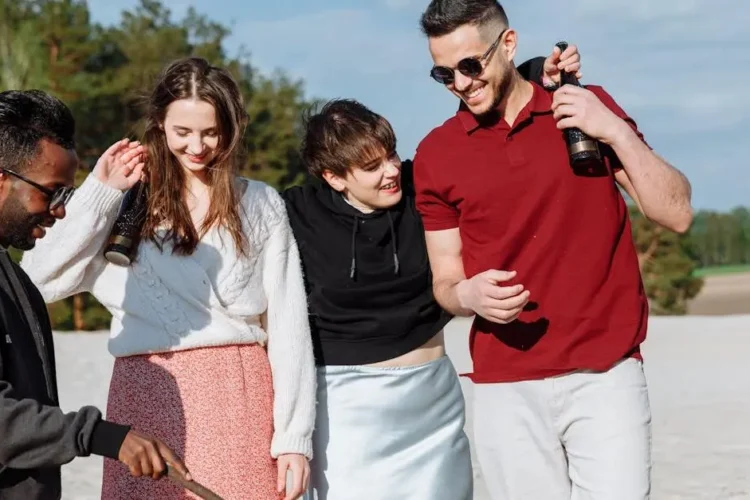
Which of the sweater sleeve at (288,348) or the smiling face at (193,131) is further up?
the smiling face at (193,131)

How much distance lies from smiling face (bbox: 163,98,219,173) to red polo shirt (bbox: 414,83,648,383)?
0.81 m

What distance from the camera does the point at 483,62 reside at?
12.6 feet

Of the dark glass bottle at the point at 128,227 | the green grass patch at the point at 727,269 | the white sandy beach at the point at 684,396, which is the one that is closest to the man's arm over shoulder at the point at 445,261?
the dark glass bottle at the point at 128,227

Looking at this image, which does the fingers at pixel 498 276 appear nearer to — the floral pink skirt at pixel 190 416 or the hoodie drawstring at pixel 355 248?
the hoodie drawstring at pixel 355 248

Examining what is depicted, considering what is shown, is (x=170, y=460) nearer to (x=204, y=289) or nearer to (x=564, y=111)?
(x=204, y=289)

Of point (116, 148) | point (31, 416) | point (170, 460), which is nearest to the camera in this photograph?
point (31, 416)

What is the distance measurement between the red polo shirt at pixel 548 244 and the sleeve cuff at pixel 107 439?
133 centimetres

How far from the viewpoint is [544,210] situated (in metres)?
3.75

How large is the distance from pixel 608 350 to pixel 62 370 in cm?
1446

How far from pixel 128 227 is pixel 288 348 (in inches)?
26.2

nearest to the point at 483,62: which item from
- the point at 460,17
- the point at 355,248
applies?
the point at 460,17

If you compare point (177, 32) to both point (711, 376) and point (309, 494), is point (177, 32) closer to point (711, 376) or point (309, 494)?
point (711, 376)

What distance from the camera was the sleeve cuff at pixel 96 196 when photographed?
153 inches

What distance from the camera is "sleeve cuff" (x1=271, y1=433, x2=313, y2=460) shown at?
4.04 m
